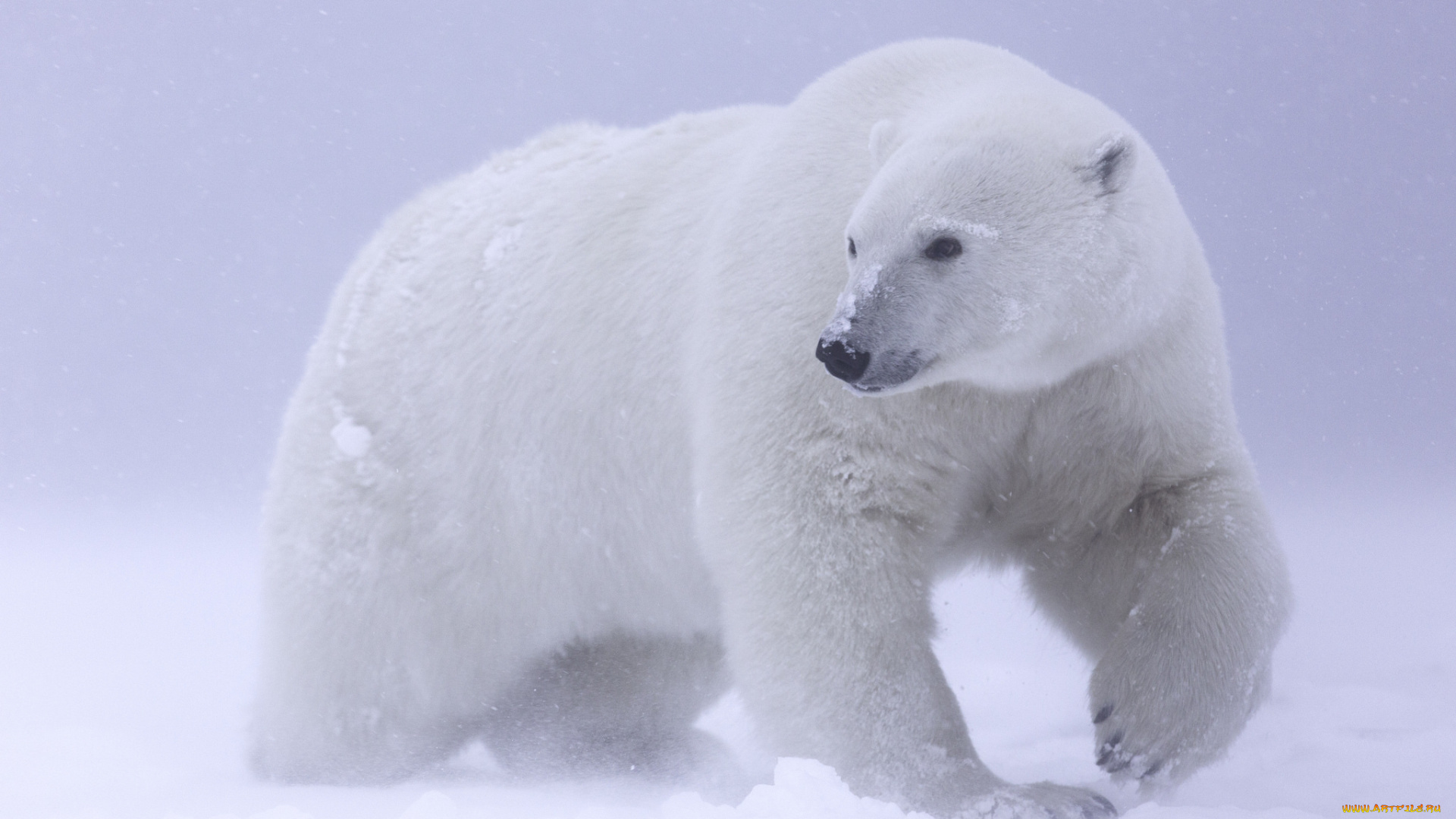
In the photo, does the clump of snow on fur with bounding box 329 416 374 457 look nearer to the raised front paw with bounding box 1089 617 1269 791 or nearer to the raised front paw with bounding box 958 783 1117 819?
the raised front paw with bounding box 958 783 1117 819

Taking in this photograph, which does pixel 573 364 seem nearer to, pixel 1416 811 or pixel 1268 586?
pixel 1268 586

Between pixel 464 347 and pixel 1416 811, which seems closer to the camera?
pixel 1416 811

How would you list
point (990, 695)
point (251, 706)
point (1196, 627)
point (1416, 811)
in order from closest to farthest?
point (1416, 811)
point (1196, 627)
point (251, 706)
point (990, 695)

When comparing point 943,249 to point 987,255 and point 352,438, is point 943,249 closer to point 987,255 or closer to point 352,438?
point 987,255

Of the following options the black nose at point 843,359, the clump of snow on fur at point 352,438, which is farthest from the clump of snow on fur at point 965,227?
the clump of snow on fur at point 352,438

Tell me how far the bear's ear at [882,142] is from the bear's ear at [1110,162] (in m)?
0.44

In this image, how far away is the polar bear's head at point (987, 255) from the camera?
2299 mm

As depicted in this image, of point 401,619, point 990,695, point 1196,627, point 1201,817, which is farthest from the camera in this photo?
point 990,695

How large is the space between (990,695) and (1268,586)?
1.76 m

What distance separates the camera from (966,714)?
4059 mm

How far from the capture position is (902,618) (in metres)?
2.47

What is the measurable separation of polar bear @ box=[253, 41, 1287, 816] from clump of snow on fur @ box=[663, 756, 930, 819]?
0.48 ft

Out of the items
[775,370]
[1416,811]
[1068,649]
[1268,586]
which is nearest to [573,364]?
[775,370]

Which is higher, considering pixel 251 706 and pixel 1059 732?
pixel 251 706
